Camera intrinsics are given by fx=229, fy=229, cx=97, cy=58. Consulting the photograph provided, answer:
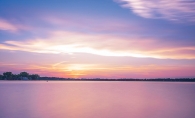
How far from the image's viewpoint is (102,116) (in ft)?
76.5

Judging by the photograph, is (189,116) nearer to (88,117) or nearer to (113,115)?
(113,115)

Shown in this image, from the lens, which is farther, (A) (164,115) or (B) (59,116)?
(A) (164,115)

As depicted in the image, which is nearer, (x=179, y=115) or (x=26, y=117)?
(x=26, y=117)

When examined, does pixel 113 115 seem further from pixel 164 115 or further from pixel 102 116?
pixel 164 115

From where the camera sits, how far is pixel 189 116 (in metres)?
24.4

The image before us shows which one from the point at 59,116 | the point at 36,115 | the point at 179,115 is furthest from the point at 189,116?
the point at 36,115

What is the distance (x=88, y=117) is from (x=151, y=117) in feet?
21.3

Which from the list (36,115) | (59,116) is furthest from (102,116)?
(36,115)

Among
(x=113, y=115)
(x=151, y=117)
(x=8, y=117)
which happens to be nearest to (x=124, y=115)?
(x=113, y=115)

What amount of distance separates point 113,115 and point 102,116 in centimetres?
127

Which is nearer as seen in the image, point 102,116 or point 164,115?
point 102,116

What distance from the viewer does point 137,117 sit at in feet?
77.7

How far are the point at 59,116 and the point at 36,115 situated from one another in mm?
2431

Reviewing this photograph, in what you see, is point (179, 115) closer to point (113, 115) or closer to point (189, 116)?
point (189, 116)
